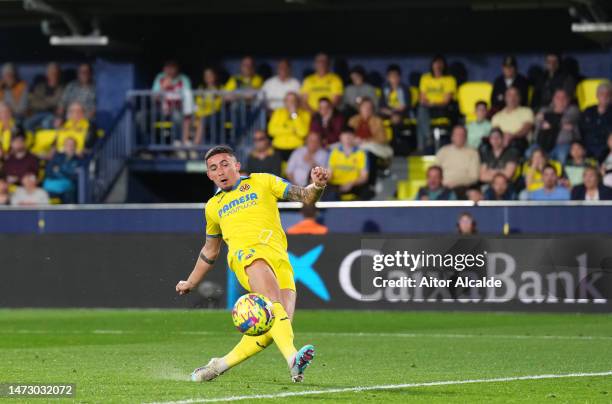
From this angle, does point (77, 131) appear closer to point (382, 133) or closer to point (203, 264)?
point (382, 133)

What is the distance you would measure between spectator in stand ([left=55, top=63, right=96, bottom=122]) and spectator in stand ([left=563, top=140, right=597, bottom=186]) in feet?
31.9

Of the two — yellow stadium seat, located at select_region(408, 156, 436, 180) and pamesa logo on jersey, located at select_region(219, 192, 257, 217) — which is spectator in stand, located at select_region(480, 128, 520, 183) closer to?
yellow stadium seat, located at select_region(408, 156, 436, 180)

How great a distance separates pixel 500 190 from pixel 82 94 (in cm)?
936

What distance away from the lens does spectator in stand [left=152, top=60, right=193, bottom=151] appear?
25750 millimetres

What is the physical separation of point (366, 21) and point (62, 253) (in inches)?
376

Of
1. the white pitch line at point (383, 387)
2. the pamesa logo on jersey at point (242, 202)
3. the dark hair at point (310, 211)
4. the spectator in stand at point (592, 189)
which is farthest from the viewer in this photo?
the dark hair at point (310, 211)

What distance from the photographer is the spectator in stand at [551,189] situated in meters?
21.5

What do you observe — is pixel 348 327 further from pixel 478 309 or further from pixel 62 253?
pixel 62 253

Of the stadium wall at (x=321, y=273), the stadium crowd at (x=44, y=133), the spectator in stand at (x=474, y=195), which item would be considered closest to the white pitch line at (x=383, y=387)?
the stadium wall at (x=321, y=273)

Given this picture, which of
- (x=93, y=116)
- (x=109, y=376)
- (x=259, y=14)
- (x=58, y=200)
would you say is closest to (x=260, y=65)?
(x=259, y=14)

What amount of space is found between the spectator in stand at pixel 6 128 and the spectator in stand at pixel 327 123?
19.4 ft

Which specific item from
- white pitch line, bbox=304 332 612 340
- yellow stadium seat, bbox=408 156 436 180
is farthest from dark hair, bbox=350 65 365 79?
white pitch line, bbox=304 332 612 340

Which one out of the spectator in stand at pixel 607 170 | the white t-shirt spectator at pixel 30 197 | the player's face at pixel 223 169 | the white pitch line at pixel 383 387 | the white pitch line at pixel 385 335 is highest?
the player's face at pixel 223 169

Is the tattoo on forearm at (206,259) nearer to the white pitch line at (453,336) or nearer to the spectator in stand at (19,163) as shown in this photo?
the white pitch line at (453,336)
